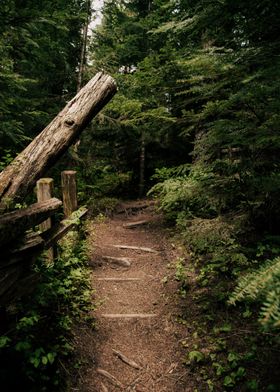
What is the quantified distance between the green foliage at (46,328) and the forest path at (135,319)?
1.41 ft

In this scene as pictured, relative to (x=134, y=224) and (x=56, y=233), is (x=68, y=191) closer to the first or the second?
(x=56, y=233)

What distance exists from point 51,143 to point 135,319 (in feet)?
11.8

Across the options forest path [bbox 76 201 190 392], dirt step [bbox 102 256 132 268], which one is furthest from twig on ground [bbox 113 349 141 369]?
dirt step [bbox 102 256 132 268]

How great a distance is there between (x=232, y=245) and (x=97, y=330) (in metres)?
3.15

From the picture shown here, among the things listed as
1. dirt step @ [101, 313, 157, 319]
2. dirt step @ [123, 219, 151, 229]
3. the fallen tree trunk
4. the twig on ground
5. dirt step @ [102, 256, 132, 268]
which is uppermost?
the fallen tree trunk

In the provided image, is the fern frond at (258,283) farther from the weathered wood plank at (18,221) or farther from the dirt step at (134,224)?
the dirt step at (134,224)

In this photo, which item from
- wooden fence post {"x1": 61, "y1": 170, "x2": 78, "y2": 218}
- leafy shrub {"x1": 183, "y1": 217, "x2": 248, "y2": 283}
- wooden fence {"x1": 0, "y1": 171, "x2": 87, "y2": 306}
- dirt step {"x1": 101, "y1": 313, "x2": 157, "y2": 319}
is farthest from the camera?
wooden fence post {"x1": 61, "y1": 170, "x2": 78, "y2": 218}

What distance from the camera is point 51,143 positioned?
4.66 metres

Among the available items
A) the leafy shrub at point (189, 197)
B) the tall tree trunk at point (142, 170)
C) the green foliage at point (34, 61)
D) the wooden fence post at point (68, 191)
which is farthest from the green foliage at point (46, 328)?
the tall tree trunk at point (142, 170)

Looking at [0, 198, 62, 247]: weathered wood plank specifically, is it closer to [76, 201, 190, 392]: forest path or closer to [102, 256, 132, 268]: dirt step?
[76, 201, 190, 392]: forest path

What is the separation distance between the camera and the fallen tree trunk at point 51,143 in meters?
4.38

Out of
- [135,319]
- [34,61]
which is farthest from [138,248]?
[34,61]

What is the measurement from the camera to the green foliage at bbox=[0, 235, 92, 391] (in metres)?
3.63

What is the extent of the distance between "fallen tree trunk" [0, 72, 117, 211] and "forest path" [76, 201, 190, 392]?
8.97ft
